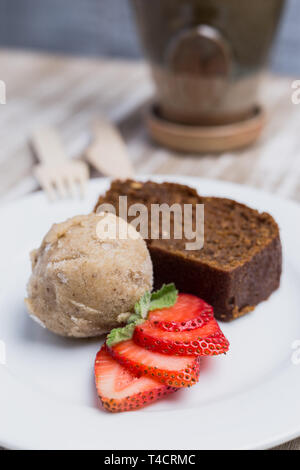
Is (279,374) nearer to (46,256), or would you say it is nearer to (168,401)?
(168,401)

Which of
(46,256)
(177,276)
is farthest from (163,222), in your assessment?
(46,256)

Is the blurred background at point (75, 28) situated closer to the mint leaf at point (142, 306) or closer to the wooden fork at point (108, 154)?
the wooden fork at point (108, 154)

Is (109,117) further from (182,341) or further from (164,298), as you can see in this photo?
(182,341)

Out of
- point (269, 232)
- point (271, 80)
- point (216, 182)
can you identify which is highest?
point (269, 232)

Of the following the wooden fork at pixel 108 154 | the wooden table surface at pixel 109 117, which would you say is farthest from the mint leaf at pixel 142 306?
the wooden table surface at pixel 109 117

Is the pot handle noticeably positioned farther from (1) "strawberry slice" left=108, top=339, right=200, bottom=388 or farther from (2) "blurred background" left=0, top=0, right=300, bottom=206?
(1) "strawberry slice" left=108, top=339, right=200, bottom=388

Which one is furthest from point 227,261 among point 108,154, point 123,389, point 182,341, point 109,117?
point 109,117
